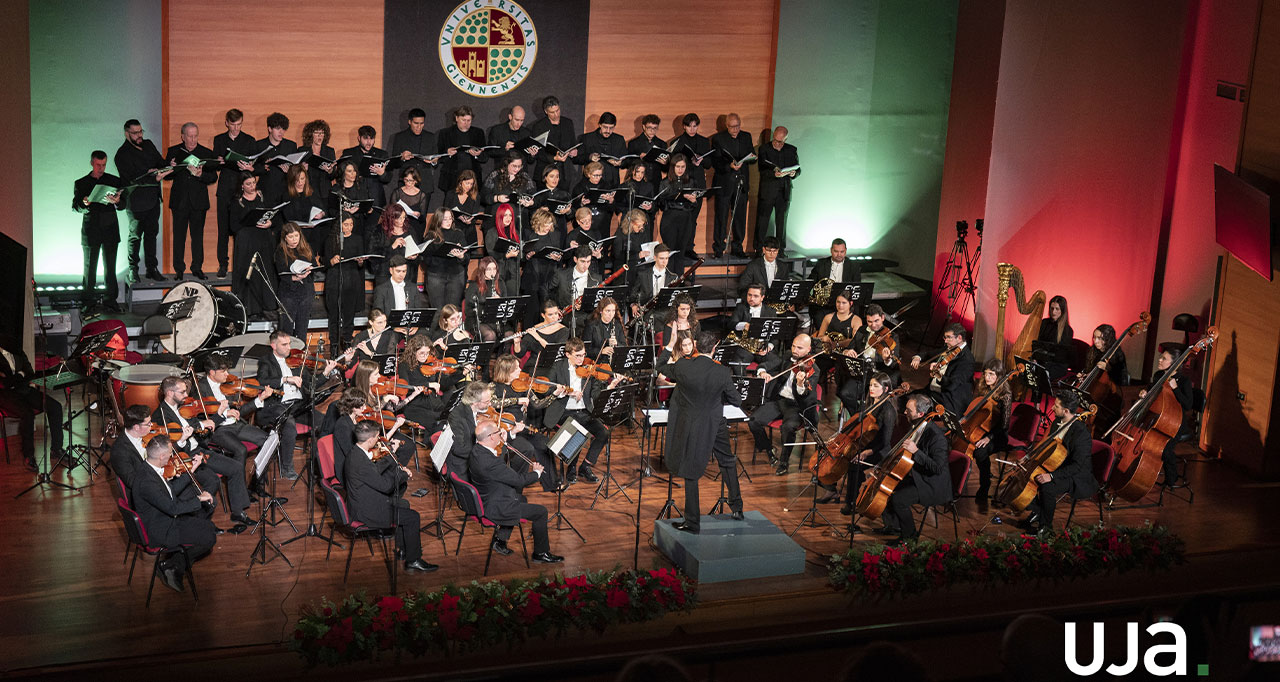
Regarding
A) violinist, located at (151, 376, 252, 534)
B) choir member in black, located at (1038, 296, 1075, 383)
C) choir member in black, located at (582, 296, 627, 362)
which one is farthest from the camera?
choir member in black, located at (1038, 296, 1075, 383)

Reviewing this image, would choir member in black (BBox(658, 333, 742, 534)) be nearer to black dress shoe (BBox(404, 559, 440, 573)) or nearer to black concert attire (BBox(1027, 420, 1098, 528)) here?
black dress shoe (BBox(404, 559, 440, 573))

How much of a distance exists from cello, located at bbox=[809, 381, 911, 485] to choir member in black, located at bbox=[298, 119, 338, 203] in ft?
19.5

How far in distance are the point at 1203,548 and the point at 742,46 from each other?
8552 mm

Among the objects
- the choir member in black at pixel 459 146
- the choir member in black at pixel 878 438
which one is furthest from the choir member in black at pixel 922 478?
the choir member in black at pixel 459 146

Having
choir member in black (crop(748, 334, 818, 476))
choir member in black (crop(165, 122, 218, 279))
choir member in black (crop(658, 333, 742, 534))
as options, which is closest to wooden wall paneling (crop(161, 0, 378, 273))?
choir member in black (crop(165, 122, 218, 279))

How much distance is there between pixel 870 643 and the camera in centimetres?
269

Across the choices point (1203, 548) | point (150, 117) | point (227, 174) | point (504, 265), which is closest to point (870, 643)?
point (1203, 548)

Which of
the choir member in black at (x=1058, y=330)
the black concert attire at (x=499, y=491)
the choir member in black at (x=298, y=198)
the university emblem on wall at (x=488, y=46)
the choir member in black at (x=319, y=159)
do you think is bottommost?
the black concert attire at (x=499, y=491)

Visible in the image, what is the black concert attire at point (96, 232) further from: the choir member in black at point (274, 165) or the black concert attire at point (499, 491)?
the black concert attire at point (499, 491)

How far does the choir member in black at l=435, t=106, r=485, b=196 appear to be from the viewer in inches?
511

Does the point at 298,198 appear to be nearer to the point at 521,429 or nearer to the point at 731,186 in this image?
the point at 521,429

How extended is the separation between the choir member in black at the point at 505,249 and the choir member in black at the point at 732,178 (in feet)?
9.65

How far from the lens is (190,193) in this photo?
12.2m

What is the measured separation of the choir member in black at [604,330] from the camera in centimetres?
1054
